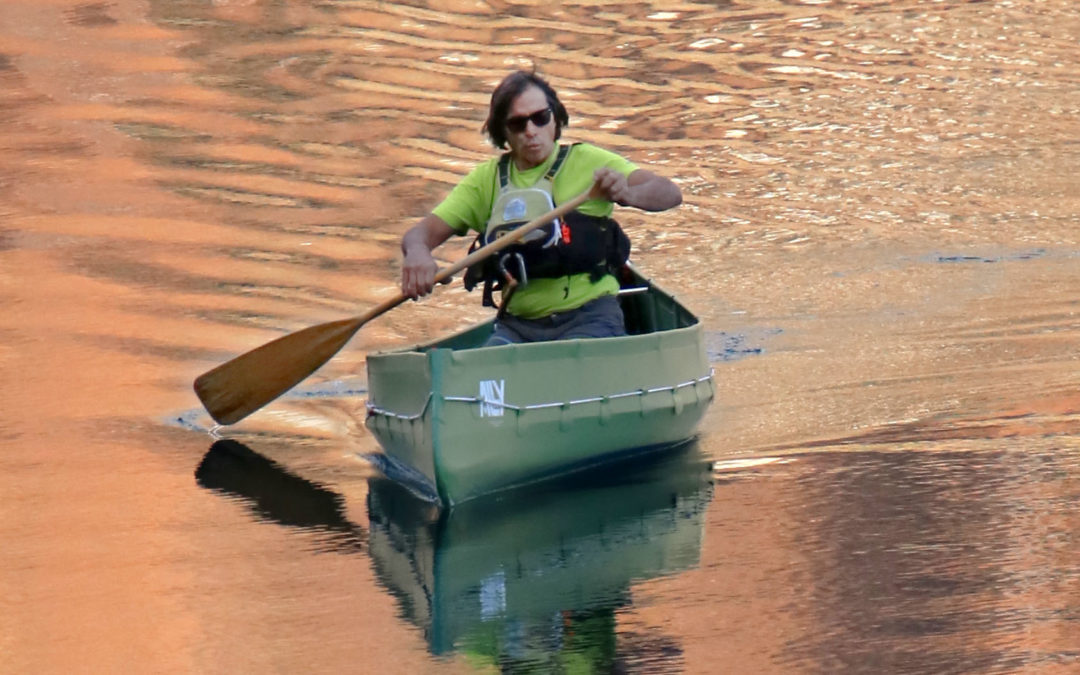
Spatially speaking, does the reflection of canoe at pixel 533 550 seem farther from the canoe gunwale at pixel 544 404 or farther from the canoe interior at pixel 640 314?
the canoe interior at pixel 640 314

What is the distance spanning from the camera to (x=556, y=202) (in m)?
9.18

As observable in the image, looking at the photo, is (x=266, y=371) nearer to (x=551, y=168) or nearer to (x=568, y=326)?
(x=568, y=326)

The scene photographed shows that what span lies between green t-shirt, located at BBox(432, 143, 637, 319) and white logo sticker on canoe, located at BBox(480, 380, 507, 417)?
2.97 ft

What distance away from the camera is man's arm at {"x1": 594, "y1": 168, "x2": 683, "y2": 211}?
8820 mm

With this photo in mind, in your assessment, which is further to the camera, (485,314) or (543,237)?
(485,314)

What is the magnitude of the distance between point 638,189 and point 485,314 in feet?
15.2

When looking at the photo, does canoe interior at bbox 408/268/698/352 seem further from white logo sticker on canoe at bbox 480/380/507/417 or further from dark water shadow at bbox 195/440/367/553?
white logo sticker on canoe at bbox 480/380/507/417

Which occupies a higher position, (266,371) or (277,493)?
(266,371)

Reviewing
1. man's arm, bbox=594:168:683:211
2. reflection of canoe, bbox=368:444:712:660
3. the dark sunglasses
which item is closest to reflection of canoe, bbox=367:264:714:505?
reflection of canoe, bbox=368:444:712:660

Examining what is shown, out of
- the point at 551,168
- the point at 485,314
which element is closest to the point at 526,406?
the point at 551,168

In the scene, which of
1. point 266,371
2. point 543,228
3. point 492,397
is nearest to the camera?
point 492,397

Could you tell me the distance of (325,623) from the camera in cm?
701

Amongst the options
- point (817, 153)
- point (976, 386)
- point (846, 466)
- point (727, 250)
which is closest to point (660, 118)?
point (817, 153)

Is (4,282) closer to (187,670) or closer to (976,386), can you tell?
(976,386)
